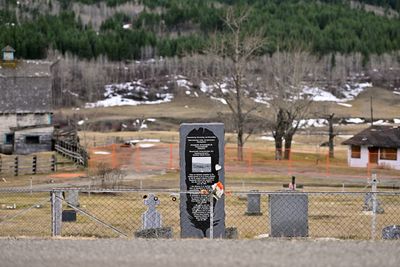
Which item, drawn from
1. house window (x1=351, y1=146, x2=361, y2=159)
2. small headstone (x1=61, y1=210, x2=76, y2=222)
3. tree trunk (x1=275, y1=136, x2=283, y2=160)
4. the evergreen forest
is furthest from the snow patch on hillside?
small headstone (x1=61, y1=210, x2=76, y2=222)

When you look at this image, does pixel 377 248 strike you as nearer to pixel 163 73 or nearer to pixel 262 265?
pixel 262 265

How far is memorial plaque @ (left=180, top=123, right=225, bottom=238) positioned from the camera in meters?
14.0

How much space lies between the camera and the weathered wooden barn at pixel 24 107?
167ft

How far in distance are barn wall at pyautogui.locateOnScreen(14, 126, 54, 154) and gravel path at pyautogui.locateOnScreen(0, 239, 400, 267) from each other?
135 feet

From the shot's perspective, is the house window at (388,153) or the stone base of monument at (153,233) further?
the house window at (388,153)

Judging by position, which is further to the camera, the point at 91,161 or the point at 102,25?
the point at 102,25

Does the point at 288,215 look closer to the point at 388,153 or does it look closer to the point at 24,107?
the point at 388,153

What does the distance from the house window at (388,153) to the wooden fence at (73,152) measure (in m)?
19.9

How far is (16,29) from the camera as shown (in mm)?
144250

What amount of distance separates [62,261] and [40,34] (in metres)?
149

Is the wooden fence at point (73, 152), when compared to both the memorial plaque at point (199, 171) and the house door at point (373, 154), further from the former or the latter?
the memorial plaque at point (199, 171)

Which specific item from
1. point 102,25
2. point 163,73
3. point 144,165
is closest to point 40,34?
point 163,73

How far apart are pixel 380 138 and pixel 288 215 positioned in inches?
1477

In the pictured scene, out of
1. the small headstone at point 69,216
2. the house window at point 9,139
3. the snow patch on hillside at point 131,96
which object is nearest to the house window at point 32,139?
the house window at point 9,139
